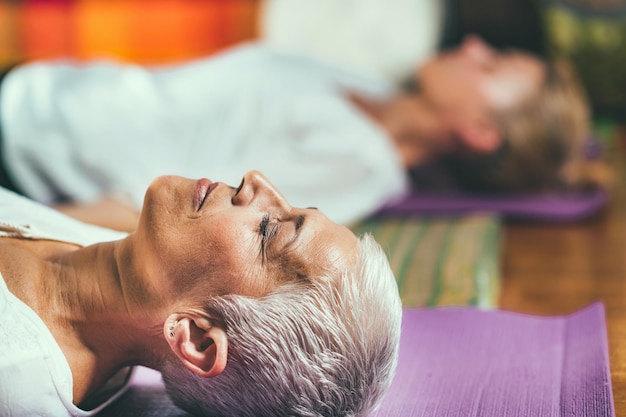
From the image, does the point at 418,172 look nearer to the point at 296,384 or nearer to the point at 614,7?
the point at 614,7

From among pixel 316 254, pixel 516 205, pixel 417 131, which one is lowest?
pixel 516 205

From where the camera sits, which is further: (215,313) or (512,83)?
(512,83)

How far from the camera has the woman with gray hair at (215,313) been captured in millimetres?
1013

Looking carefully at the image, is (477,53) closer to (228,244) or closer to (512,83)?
(512,83)

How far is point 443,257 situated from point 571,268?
11.8 inches

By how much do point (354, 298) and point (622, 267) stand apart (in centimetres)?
112

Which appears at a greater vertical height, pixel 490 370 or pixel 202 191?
pixel 202 191

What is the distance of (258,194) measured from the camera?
3.69 ft

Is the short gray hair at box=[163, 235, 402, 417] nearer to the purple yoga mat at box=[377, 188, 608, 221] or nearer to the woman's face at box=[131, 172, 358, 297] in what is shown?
the woman's face at box=[131, 172, 358, 297]

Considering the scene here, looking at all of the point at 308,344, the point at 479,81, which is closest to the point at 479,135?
the point at 479,81

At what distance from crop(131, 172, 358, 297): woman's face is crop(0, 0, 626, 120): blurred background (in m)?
2.05

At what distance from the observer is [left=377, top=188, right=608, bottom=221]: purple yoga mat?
2.39 metres

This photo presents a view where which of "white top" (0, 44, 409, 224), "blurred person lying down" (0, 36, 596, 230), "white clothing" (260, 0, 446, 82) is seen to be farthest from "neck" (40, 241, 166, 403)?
"white clothing" (260, 0, 446, 82)

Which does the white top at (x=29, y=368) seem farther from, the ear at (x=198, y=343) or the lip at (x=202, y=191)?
the lip at (x=202, y=191)
